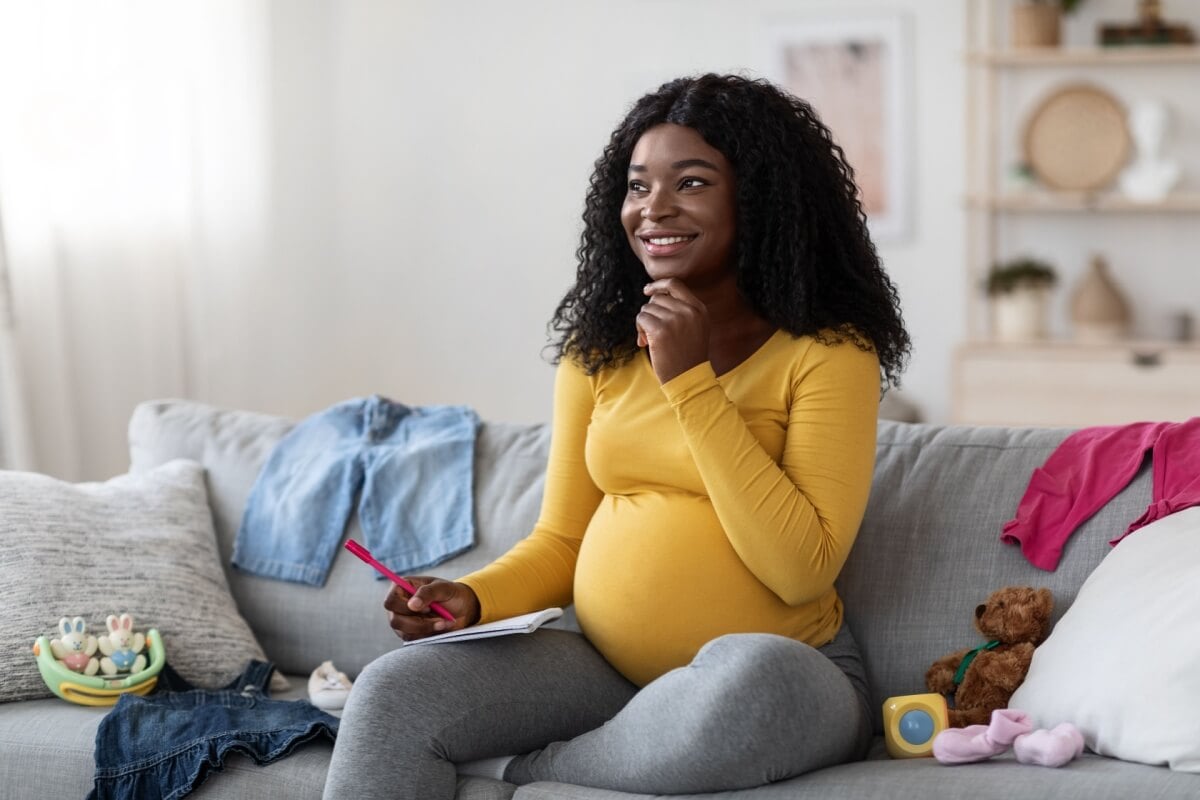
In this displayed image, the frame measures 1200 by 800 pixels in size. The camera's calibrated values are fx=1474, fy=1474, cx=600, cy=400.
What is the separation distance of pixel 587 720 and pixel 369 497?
687 mm

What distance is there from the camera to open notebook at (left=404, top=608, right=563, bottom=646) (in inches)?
67.6

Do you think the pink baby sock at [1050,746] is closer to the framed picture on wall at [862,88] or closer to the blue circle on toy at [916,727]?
the blue circle on toy at [916,727]

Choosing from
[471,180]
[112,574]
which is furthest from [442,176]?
[112,574]

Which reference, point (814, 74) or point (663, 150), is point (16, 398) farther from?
point (814, 74)

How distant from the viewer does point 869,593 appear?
6.68 feet

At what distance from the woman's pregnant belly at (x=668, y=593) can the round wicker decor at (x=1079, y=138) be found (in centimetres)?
309

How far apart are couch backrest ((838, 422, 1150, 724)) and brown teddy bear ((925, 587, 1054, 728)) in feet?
0.16

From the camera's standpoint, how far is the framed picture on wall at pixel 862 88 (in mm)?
4730

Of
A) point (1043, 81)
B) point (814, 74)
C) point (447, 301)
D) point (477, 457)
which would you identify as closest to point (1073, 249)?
point (1043, 81)

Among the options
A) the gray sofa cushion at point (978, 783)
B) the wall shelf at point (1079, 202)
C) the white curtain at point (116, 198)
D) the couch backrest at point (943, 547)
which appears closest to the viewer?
the gray sofa cushion at point (978, 783)

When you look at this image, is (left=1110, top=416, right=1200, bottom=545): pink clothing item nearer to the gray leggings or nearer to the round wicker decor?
the gray leggings

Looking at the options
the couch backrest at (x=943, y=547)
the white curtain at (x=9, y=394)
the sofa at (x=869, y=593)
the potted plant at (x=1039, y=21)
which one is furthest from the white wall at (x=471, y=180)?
the couch backrest at (x=943, y=547)

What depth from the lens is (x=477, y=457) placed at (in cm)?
240

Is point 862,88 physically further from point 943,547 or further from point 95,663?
point 95,663
